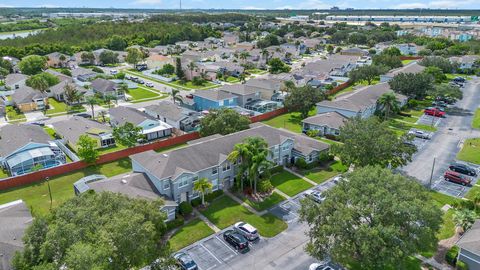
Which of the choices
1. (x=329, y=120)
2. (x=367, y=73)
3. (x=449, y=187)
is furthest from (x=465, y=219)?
(x=367, y=73)

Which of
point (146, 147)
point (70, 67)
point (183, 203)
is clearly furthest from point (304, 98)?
point (70, 67)

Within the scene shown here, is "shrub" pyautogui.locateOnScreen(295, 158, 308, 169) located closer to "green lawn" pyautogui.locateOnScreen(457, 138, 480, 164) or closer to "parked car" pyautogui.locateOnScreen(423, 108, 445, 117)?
"green lawn" pyautogui.locateOnScreen(457, 138, 480, 164)

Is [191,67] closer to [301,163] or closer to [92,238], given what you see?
[301,163]

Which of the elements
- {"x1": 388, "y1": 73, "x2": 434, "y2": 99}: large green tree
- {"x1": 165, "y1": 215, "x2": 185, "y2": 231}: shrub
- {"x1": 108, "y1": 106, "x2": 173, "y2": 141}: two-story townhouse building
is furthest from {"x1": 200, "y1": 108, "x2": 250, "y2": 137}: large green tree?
{"x1": 388, "y1": 73, "x2": 434, "y2": 99}: large green tree

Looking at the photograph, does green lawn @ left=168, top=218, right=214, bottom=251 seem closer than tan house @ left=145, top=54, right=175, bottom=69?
Yes

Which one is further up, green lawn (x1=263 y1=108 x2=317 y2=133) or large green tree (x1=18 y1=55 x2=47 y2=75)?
large green tree (x1=18 y1=55 x2=47 y2=75)

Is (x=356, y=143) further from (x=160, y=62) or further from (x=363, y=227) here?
(x=160, y=62)

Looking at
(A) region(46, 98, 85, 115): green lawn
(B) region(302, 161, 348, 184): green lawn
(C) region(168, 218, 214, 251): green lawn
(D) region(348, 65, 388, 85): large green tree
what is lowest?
(A) region(46, 98, 85, 115): green lawn
